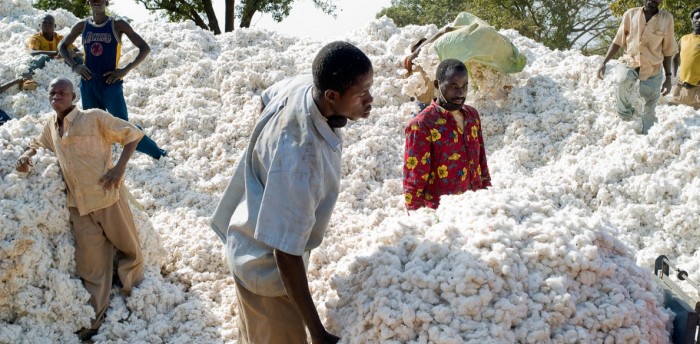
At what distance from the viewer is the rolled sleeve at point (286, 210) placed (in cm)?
157

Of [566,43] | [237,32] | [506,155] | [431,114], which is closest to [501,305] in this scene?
[431,114]

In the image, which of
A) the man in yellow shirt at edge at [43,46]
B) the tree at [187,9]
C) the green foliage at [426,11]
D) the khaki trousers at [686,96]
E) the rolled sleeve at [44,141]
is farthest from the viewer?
the green foliage at [426,11]

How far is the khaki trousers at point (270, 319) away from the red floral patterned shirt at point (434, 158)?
93 cm

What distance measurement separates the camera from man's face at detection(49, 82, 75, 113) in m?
3.07

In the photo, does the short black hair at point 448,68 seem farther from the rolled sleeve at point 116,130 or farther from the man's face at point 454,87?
the rolled sleeve at point 116,130

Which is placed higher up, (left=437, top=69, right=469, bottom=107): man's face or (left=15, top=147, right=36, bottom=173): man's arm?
(left=437, top=69, right=469, bottom=107): man's face

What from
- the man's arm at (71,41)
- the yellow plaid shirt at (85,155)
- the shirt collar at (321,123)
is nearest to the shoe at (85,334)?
the yellow plaid shirt at (85,155)

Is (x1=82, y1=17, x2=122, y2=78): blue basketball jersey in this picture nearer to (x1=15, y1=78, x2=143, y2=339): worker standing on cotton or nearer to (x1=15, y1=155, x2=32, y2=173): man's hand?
(x1=15, y1=78, x2=143, y2=339): worker standing on cotton

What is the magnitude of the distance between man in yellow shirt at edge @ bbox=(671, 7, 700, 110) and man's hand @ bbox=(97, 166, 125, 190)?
4567mm

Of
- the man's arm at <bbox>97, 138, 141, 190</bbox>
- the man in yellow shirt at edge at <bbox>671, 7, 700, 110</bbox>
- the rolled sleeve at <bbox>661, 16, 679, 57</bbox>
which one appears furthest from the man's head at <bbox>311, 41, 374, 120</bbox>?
the man in yellow shirt at edge at <bbox>671, 7, 700, 110</bbox>

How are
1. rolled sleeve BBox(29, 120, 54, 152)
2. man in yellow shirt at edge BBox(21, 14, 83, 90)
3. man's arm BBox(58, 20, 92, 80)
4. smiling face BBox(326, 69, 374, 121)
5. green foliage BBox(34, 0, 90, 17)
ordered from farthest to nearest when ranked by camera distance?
green foliage BBox(34, 0, 90, 17)
man in yellow shirt at edge BBox(21, 14, 83, 90)
man's arm BBox(58, 20, 92, 80)
rolled sleeve BBox(29, 120, 54, 152)
smiling face BBox(326, 69, 374, 121)

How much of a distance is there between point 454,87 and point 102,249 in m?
1.94

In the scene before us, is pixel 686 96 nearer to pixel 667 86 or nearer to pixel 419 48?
pixel 667 86

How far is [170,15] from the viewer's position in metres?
13.4
